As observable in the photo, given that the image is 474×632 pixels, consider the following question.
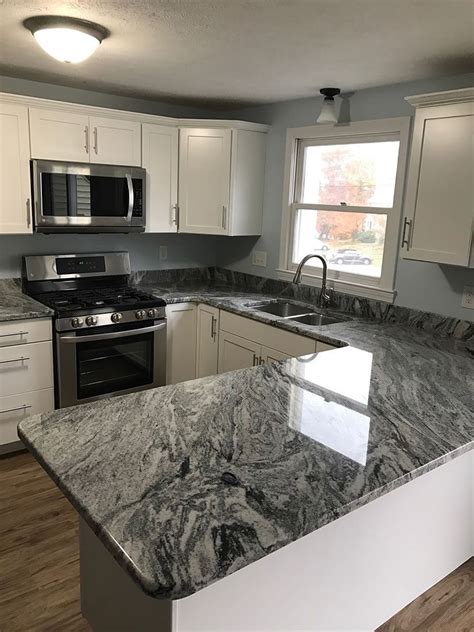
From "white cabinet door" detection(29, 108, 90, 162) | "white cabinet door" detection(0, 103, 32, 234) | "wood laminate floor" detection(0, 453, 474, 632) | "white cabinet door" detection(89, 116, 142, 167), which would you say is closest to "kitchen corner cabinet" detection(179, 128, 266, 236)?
"white cabinet door" detection(89, 116, 142, 167)

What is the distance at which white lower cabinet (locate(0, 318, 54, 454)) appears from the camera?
295 cm

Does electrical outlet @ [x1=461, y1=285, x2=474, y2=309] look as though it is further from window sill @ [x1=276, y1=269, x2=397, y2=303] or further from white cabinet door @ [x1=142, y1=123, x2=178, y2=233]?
white cabinet door @ [x1=142, y1=123, x2=178, y2=233]

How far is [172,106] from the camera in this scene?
3.93 m

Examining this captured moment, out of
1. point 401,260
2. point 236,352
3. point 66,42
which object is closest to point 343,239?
point 401,260

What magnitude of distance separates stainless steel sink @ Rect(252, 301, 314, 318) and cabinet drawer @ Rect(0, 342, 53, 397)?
1396mm

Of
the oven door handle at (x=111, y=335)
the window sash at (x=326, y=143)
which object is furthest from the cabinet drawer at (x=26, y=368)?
the window sash at (x=326, y=143)

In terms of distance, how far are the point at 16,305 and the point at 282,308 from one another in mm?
1745

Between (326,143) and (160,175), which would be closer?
(326,143)

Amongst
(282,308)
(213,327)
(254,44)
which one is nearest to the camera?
(254,44)

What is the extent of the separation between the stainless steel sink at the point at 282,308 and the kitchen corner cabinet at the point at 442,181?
3.67 ft

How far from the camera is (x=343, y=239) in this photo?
3502 millimetres

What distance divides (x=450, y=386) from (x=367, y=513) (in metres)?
0.76

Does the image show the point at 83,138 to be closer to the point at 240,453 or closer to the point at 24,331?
the point at 24,331

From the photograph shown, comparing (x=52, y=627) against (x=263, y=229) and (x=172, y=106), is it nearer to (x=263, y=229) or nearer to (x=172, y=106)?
(x=263, y=229)
